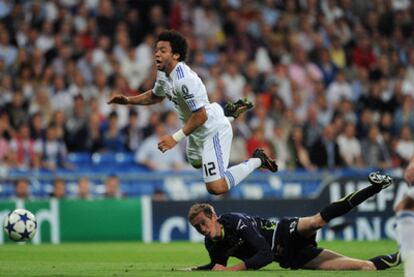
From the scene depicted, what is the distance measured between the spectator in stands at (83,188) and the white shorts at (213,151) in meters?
5.83

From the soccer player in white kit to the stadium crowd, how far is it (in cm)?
616

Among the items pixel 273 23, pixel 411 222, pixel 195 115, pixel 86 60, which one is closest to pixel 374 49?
pixel 273 23

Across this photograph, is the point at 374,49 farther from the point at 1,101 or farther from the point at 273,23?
the point at 1,101

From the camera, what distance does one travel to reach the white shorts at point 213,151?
39.4 feet

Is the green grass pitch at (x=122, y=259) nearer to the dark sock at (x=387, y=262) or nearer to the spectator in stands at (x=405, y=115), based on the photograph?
the dark sock at (x=387, y=262)

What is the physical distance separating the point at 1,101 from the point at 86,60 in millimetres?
2086

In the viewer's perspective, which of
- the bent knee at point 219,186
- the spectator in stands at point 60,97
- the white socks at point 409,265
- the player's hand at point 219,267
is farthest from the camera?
the spectator in stands at point 60,97

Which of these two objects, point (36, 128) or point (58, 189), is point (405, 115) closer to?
point (58, 189)

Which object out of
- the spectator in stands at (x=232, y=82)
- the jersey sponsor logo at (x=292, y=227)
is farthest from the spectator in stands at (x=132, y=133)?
the jersey sponsor logo at (x=292, y=227)

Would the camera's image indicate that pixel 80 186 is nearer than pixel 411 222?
No

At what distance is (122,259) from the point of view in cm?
1343

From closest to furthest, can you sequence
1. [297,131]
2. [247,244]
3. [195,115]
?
1. [247,244]
2. [195,115]
3. [297,131]

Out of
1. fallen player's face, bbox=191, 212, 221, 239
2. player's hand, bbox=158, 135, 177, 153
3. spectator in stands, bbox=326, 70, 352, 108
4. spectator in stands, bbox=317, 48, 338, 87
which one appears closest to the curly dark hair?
player's hand, bbox=158, 135, 177, 153

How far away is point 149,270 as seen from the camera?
10758mm
